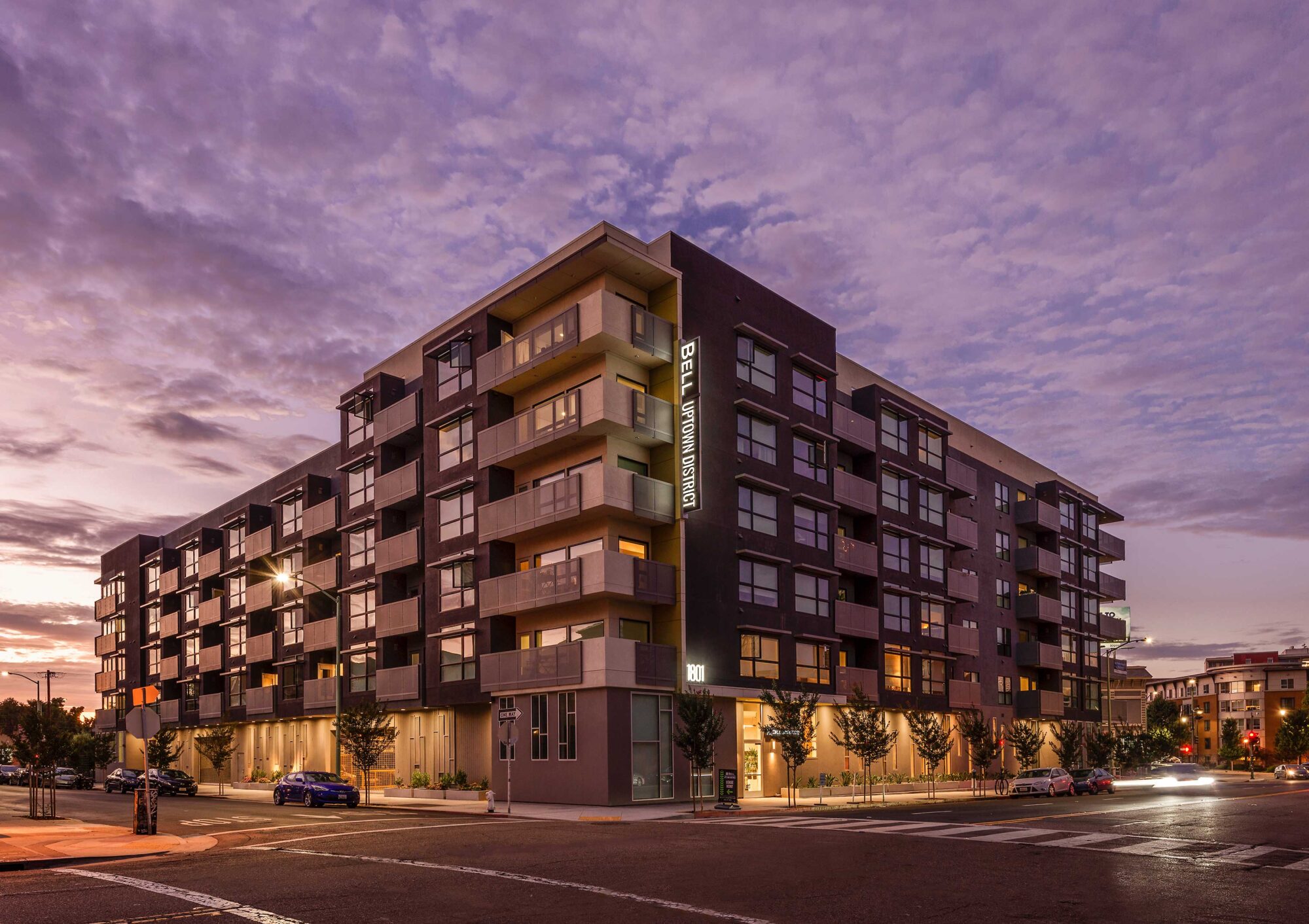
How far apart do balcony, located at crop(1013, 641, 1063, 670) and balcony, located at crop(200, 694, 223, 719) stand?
51.7m

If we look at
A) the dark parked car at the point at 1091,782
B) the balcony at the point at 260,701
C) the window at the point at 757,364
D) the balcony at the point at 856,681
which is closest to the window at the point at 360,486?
the balcony at the point at 260,701

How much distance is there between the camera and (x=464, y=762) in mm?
45688

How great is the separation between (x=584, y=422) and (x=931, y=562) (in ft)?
86.7

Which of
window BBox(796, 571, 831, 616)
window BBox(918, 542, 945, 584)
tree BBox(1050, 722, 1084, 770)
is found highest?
window BBox(918, 542, 945, 584)

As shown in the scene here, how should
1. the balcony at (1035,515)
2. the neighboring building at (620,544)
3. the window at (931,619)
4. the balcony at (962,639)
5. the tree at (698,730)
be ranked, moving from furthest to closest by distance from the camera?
the balcony at (1035,515) → the balcony at (962,639) → the window at (931,619) → the neighboring building at (620,544) → the tree at (698,730)

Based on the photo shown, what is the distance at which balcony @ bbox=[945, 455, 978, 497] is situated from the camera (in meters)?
60.0

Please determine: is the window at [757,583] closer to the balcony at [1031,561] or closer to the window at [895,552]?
the window at [895,552]

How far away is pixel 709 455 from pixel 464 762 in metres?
17.5

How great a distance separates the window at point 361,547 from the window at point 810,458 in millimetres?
22180

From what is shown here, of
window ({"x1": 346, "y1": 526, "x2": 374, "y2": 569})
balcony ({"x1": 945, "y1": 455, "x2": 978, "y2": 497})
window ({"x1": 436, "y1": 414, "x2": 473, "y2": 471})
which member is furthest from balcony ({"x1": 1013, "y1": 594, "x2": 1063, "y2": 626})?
window ({"x1": 346, "y1": 526, "x2": 374, "y2": 569})

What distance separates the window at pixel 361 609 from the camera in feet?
172

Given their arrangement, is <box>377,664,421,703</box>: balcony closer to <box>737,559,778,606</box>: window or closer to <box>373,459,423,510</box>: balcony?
<box>373,459,423,510</box>: balcony

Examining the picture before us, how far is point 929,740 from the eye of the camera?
48.2 m

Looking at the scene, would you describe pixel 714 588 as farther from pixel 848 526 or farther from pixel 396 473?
pixel 396 473
